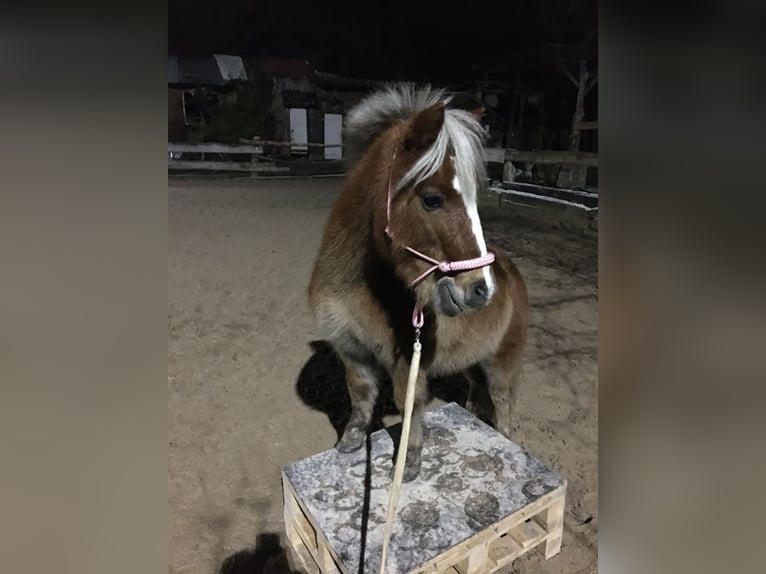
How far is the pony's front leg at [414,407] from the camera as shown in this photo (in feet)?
4.01

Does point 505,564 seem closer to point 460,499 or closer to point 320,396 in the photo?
point 460,499

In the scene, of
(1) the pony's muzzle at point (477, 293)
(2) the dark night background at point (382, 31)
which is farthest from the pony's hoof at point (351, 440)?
(2) the dark night background at point (382, 31)

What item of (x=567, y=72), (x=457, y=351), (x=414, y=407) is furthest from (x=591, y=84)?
(x=414, y=407)

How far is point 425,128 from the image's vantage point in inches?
35.2

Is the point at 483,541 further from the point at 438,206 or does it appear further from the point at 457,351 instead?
the point at 438,206

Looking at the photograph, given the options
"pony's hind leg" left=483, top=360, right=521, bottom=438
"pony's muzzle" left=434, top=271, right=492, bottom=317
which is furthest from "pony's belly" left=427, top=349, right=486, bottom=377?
"pony's muzzle" left=434, top=271, right=492, bottom=317

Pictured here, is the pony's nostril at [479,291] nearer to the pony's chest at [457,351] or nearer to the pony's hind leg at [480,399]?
the pony's chest at [457,351]

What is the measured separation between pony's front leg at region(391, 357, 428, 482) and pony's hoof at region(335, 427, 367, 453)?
145mm

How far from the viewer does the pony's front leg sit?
122cm

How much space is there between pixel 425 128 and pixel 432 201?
140mm
